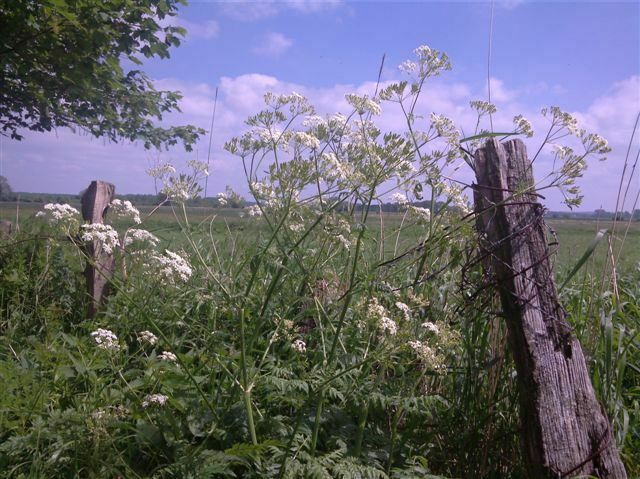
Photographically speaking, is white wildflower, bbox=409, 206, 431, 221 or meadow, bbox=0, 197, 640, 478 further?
white wildflower, bbox=409, 206, 431, 221

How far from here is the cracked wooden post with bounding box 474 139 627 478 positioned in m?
2.73

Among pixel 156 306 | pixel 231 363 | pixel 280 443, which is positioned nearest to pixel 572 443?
pixel 280 443

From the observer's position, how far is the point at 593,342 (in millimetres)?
3623

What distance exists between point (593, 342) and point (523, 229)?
120 centimetres

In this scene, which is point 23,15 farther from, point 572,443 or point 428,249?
point 572,443

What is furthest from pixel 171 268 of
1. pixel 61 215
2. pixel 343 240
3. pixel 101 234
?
pixel 343 240

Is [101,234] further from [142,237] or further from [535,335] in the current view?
[535,335]

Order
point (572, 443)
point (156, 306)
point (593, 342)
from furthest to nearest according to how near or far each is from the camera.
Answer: point (156, 306)
point (593, 342)
point (572, 443)

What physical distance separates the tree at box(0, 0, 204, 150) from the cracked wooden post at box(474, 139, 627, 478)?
432 centimetres

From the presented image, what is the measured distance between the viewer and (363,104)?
3.06 meters

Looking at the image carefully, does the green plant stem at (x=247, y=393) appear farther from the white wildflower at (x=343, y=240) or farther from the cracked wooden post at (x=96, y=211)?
the cracked wooden post at (x=96, y=211)

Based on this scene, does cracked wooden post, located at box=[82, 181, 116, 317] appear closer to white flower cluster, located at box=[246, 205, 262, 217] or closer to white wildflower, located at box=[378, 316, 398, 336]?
white flower cluster, located at box=[246, 205, 262, 217]

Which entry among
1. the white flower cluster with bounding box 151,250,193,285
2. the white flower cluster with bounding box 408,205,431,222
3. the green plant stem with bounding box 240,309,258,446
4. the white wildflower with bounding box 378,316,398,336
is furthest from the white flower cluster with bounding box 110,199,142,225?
the white wildflower with bounding box 378,316,398,336

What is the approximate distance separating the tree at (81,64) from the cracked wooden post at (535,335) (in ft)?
14.2
